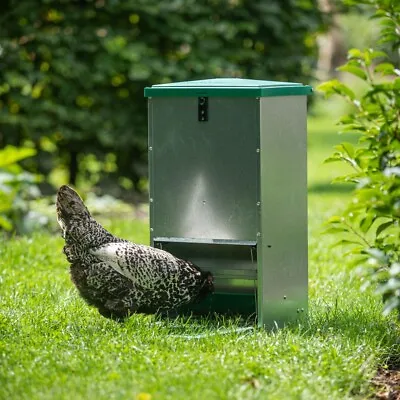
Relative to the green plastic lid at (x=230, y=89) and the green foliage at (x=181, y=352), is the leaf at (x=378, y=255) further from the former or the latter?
the green plastic lid at (x=230, y=89)

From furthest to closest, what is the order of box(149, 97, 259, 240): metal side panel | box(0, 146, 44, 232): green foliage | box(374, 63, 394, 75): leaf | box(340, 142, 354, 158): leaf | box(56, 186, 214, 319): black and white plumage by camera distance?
box(0, 146, 44, 232): green foliage → box(149, 97, 259, 240): metal side panel → box(56, 186, 214, 319): black and white plumage → box(340, 142, 354, 158): leaf → box(374, 63, 394, 75): leaf

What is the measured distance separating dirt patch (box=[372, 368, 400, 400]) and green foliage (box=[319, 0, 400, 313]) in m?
0.32

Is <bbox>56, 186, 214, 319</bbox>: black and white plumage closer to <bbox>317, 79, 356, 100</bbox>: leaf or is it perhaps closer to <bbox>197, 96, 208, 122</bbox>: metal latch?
<bbox>197, 96, 208, 122</bbox>: metal latch

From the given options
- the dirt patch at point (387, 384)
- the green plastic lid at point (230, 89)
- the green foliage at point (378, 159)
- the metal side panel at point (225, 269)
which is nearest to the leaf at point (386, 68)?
the green foliage at point (378, 159)

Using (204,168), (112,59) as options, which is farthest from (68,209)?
(112,59)

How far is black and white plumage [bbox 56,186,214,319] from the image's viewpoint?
184 inches

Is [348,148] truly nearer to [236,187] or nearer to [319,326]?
[236,187]

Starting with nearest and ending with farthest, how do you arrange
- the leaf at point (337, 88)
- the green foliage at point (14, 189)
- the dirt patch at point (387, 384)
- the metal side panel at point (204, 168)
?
the dirt patch at point (387, 384) → the leaf at point (337, 88) → the metal side panel at point (204, 168) → the green foliage at point (14, 189)

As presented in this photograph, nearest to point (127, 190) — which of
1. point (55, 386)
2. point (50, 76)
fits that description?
point (50, 76)

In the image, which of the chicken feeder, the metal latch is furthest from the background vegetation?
the metal latch

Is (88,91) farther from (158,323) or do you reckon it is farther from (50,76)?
(158,323)

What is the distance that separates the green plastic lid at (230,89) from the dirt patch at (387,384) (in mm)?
1474

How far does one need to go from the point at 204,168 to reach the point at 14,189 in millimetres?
3311

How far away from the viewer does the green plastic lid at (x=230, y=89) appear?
473cm
